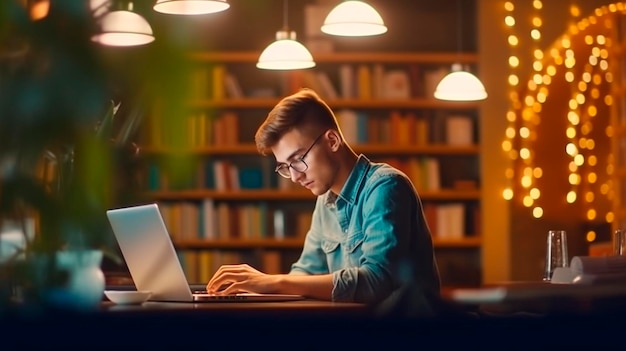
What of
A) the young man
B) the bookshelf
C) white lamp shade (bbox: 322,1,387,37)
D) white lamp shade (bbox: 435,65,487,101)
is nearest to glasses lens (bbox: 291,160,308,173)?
the young man

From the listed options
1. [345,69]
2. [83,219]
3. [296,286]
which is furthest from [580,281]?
[345,69]

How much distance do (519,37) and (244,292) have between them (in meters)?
5.03

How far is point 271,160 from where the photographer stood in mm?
7336

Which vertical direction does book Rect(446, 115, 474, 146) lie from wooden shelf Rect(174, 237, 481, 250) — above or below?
above

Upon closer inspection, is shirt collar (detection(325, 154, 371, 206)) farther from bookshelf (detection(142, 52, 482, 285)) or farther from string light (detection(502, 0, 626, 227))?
string light (detection(502, 0, 626, 227))

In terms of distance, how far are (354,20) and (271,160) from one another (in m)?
3.00

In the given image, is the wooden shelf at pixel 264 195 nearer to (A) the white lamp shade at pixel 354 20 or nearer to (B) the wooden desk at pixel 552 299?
(A) the white lamp shade at pixel 354 20

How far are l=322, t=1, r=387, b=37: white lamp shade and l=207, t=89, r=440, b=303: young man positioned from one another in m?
1.37

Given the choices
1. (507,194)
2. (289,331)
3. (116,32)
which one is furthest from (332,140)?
(507,194)

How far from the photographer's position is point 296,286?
2.70m

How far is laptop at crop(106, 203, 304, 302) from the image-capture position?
96.9 inches

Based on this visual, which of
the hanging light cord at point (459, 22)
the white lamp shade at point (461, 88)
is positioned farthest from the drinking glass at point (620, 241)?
the hanging light cord at point (459, 22)

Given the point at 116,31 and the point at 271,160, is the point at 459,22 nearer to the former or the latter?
the point at 271,160

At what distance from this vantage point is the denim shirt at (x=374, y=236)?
269 cm
